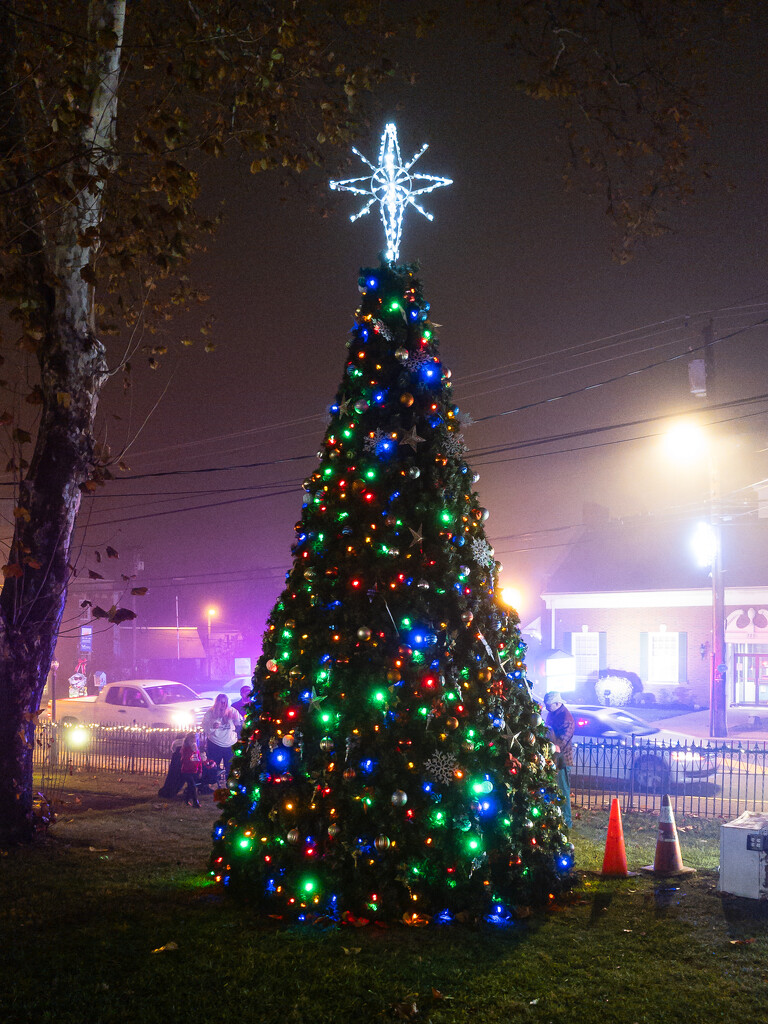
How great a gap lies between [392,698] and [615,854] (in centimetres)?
326

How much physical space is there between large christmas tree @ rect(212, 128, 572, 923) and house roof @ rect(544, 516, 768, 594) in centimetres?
2932

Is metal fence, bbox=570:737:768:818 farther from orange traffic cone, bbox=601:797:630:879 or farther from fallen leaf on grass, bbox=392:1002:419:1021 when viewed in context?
fallen leaf on grass, bbox=392:1002:419:1021

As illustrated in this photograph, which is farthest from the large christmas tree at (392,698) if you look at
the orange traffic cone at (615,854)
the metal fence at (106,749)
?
the metal fence at (106,749)

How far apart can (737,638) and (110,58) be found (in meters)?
32.2

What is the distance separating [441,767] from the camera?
233 inches

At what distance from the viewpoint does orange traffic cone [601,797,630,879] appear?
24.6 ft

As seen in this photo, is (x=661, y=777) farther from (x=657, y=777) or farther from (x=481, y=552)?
(x=481, y=552)

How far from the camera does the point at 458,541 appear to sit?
A: 6559 millimetres

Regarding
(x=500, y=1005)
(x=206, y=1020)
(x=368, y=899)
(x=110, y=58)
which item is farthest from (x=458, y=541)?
(x=110, y=58)

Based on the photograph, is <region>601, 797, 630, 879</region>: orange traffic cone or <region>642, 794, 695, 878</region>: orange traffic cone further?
<region>642, 794, 695, 878</region>: orange traffic cone

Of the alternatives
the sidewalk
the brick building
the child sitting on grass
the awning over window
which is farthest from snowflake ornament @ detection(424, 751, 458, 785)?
the awning over window

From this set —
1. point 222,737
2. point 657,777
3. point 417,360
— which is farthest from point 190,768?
point 417,360

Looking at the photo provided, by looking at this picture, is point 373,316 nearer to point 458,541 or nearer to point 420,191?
point 420,191

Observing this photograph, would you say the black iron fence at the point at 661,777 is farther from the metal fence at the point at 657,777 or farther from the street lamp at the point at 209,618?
the street lamp at the point at 209,618
